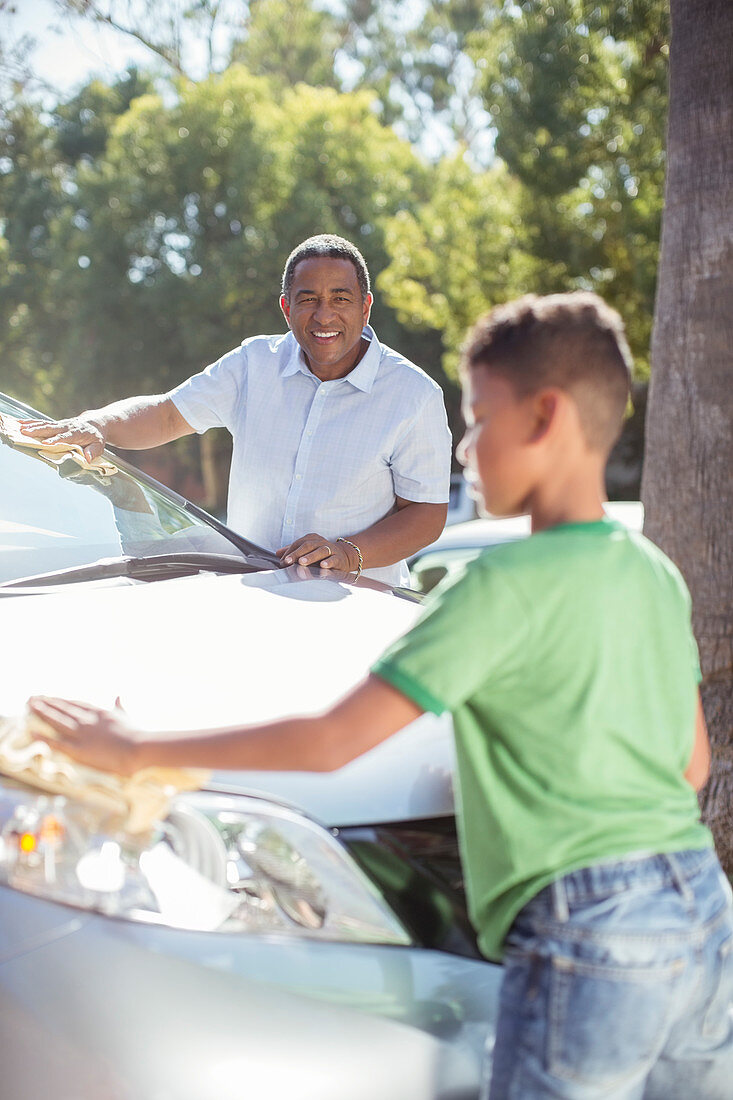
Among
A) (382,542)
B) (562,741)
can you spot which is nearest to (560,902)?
(562,741)

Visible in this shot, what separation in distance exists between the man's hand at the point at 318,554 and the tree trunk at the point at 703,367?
143 centimetres

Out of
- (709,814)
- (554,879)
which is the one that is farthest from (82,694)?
(709,814)

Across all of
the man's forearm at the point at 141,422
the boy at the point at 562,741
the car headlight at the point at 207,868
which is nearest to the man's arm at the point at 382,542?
the man's forearm at the point at 141,422

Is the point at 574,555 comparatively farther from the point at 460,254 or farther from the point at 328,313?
the point at 460,254

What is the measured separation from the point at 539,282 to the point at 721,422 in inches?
429

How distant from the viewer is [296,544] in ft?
10.0

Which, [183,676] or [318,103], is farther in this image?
[318,103]

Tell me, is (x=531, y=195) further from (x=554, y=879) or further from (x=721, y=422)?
(x=554, y=879)

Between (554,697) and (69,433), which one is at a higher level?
(69,433)

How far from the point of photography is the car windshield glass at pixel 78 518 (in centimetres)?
282

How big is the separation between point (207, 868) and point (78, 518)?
150 centimetres

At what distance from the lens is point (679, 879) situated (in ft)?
Answer: 5.02

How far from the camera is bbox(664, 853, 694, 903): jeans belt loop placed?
1523 millimetres

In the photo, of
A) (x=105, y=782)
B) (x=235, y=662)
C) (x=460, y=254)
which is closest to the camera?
(x=105, y=782)
